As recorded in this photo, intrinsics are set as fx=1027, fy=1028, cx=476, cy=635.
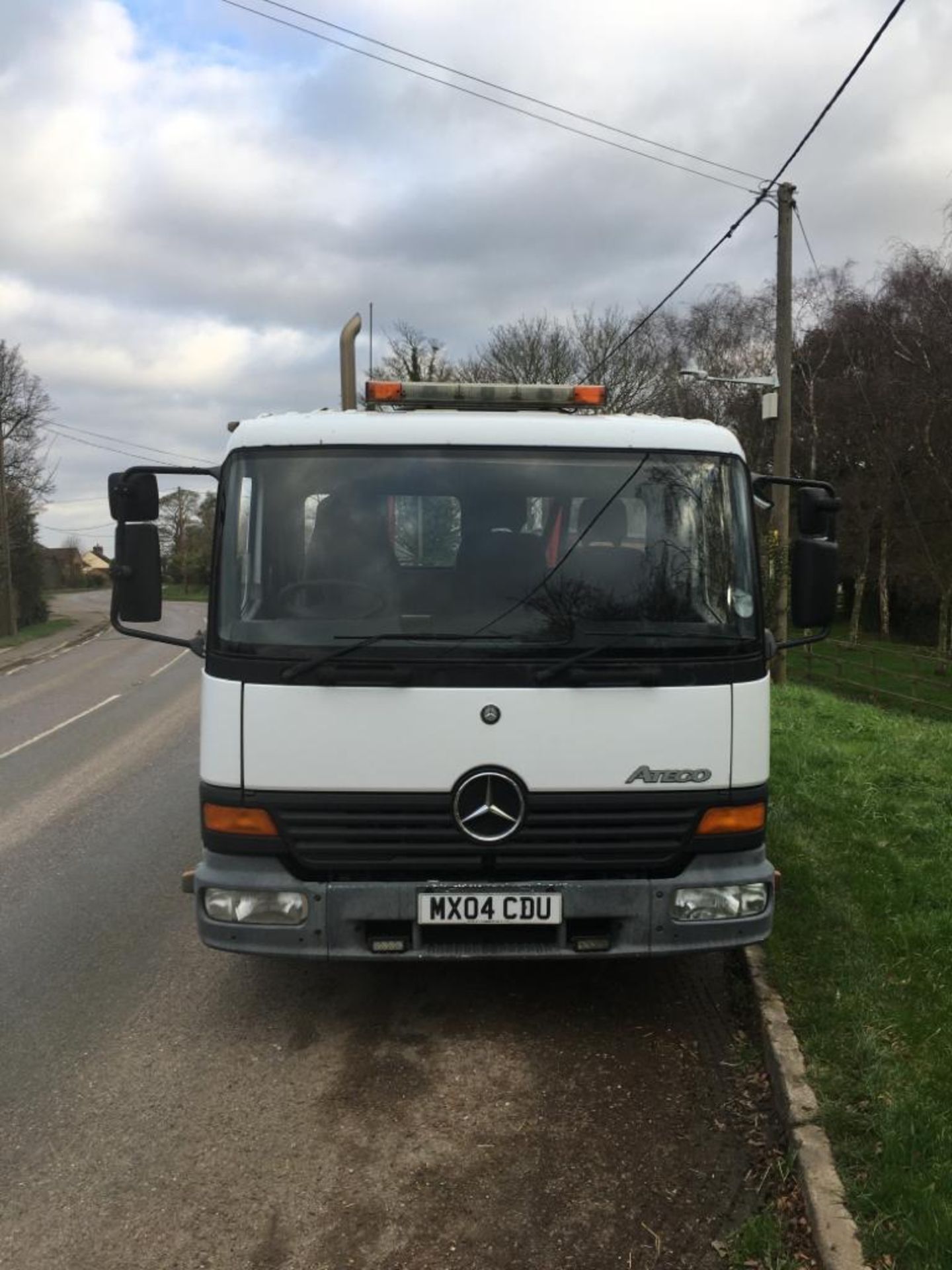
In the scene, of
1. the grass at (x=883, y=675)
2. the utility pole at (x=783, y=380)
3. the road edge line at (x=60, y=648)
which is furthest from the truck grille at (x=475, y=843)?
the road edge line at (x=60, y=648)

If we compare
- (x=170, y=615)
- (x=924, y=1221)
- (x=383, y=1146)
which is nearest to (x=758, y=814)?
(x=924, y=1221)

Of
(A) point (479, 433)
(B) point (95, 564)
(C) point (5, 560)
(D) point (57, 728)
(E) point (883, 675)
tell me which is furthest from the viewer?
(B) point (95, 564)

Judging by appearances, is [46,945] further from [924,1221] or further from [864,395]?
[864,395]

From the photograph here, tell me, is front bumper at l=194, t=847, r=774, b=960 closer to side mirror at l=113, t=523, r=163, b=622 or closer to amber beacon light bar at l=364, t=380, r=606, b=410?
side mirror at l=113, t=523, r=163, b=622

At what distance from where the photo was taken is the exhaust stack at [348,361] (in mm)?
6742

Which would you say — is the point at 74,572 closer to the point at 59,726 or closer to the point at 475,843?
the point at 59,726

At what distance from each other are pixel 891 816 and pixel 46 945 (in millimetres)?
4882

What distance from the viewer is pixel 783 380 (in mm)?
15062

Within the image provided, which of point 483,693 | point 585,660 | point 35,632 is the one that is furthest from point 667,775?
point 35,632

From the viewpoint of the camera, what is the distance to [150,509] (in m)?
4.07

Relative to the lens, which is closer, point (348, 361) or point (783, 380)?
point (348, 361)

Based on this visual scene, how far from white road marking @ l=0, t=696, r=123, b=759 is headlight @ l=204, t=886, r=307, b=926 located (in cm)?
803

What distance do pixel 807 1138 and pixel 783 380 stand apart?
13.6m

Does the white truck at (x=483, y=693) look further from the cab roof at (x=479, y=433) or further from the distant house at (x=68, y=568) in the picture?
the distant house at (x=68, y=568)
